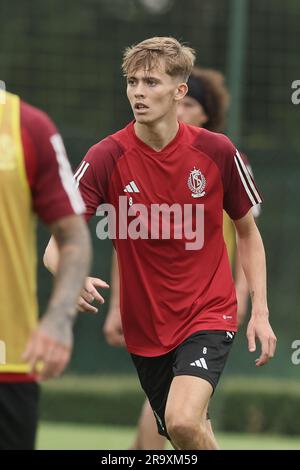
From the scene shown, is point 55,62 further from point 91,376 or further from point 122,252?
point 122,252

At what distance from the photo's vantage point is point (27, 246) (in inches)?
165

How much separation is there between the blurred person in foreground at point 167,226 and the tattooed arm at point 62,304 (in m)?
1.63

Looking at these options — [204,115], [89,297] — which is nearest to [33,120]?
[89,297]

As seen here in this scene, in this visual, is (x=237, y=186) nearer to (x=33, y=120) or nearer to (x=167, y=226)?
(x=167, y=226)

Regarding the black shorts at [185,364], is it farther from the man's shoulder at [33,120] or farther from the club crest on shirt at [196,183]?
the man's shoulder at [33,120]

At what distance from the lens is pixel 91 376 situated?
37.8 feet

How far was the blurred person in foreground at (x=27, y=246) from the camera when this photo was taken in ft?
13.5

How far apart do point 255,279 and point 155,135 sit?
0.82 meters

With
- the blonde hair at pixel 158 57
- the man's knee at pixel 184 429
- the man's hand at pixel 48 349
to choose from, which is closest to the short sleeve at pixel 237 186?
the blonde hair at pixel 158 57

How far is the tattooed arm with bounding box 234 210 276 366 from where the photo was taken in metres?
5.74

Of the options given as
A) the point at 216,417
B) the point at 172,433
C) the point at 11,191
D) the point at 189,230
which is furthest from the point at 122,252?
the point at 216,417

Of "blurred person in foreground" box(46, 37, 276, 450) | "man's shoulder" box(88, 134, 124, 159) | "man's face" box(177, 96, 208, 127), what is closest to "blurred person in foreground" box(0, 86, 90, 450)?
"blurred person in foreground" box(46, 37, 276, 450)

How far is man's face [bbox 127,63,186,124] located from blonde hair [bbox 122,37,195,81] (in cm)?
3

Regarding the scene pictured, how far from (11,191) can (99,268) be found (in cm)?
746
